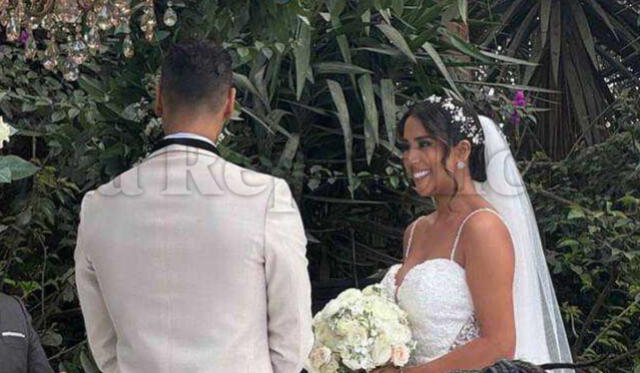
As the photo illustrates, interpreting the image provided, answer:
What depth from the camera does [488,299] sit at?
2.54 meters

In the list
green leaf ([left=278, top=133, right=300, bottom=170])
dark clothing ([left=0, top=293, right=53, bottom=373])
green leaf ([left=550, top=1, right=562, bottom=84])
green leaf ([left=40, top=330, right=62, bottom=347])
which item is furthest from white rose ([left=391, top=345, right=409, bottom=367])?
green leaf ([left=550, top=1, right=562, bottom=84])

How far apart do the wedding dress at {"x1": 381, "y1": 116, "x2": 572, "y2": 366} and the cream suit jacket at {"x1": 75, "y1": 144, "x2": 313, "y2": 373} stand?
2.58 ft

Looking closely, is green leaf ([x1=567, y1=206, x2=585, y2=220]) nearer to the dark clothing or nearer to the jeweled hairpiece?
the jeweled hairpiece

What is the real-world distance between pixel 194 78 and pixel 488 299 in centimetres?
102

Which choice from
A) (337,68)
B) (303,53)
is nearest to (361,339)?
(303,53)

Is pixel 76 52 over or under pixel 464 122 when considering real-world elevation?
over

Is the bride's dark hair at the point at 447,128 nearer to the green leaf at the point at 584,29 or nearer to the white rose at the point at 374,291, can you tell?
the white rose at the point at 374,291

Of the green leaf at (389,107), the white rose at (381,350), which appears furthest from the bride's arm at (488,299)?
the green leaf at (389,107)

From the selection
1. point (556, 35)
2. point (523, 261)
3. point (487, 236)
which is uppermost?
point (556, 35)

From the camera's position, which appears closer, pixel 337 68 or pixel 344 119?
pixel 344 119

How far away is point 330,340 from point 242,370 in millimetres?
798

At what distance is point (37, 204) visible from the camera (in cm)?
400

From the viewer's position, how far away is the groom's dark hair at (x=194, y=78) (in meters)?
1.91

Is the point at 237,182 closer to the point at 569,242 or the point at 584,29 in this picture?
the point at 569,242
